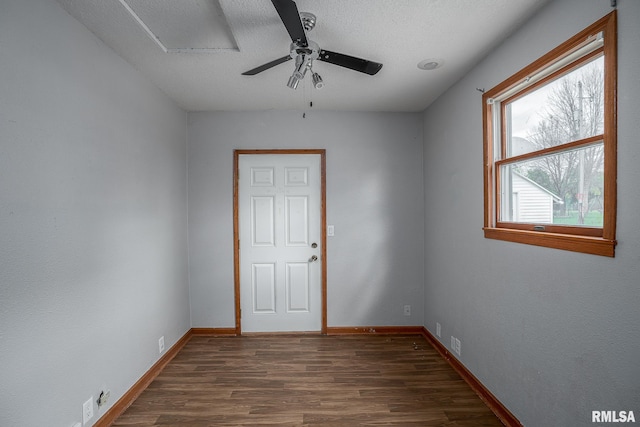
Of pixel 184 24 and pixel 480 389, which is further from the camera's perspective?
pixel 480 389

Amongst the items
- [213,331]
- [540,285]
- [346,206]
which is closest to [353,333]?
[346,206]

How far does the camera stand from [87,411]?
1.64 metres

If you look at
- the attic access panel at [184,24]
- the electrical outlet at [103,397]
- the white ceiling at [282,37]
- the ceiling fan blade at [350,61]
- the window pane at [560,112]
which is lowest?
the electrical outlet at [103,397]

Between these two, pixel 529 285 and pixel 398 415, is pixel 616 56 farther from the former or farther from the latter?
pixel 398 415

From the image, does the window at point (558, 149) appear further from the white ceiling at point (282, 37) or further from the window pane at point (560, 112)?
the white ceiling at point (282, 37)

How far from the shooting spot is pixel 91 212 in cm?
172

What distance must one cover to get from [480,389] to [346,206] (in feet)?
6.61

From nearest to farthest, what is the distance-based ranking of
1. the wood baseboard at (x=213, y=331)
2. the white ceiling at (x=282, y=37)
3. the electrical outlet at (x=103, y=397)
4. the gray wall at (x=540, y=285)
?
the gray wall at (x=540, y=285)
the white ceiling at (x=282, y=37)
the electrical outlet at (x=103, y=397)
the wood baseboard at (x=213, y=331)

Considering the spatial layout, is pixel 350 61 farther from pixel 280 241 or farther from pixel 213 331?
pixel 213 331

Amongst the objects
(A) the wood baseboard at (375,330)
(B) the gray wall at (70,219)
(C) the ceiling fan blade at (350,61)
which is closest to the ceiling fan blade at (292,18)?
(C) the ceiling fan blade at (350,61)

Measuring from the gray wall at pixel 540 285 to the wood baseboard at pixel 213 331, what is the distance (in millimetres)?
2298

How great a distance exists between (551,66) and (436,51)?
2.33ft

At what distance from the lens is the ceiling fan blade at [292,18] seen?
1171 millimetres

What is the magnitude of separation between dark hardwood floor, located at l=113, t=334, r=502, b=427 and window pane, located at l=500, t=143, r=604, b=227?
1419 mm
